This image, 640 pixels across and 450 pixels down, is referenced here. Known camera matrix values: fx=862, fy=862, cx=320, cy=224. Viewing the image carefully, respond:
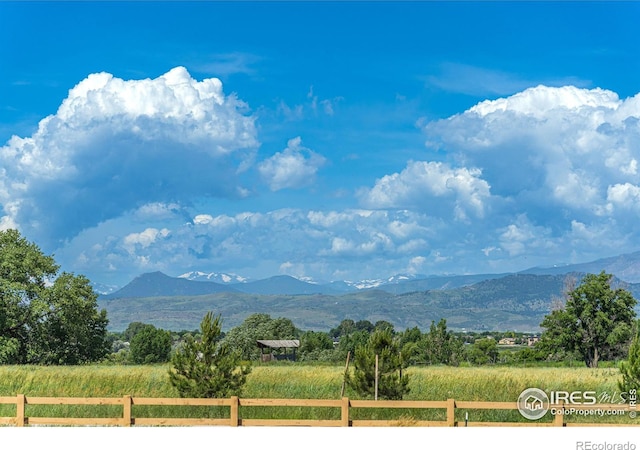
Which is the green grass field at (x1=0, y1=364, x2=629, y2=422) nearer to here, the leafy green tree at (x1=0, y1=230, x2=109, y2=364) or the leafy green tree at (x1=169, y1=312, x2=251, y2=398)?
the leafy green tree at (x1=169, y1=312, x2=251, y2=398)

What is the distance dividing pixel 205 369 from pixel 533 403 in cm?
864

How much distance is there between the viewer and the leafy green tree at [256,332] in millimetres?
59938

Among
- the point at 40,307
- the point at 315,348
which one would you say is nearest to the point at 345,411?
the point at 40,307

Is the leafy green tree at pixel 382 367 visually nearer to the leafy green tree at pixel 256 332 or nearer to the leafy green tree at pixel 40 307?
the leafy green tree at pixel 40 307

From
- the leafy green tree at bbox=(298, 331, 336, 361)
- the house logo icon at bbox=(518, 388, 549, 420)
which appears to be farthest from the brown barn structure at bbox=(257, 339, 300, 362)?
the house logo icon at bbox=(518, 388, 549, 420)

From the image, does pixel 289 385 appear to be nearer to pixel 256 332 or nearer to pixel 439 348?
pixel 439 348

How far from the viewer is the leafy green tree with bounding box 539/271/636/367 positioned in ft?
155

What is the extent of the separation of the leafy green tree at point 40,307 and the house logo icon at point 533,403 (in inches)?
970

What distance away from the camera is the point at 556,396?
25.2 m

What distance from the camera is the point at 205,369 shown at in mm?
20828

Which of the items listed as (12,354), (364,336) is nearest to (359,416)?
(12,354)
